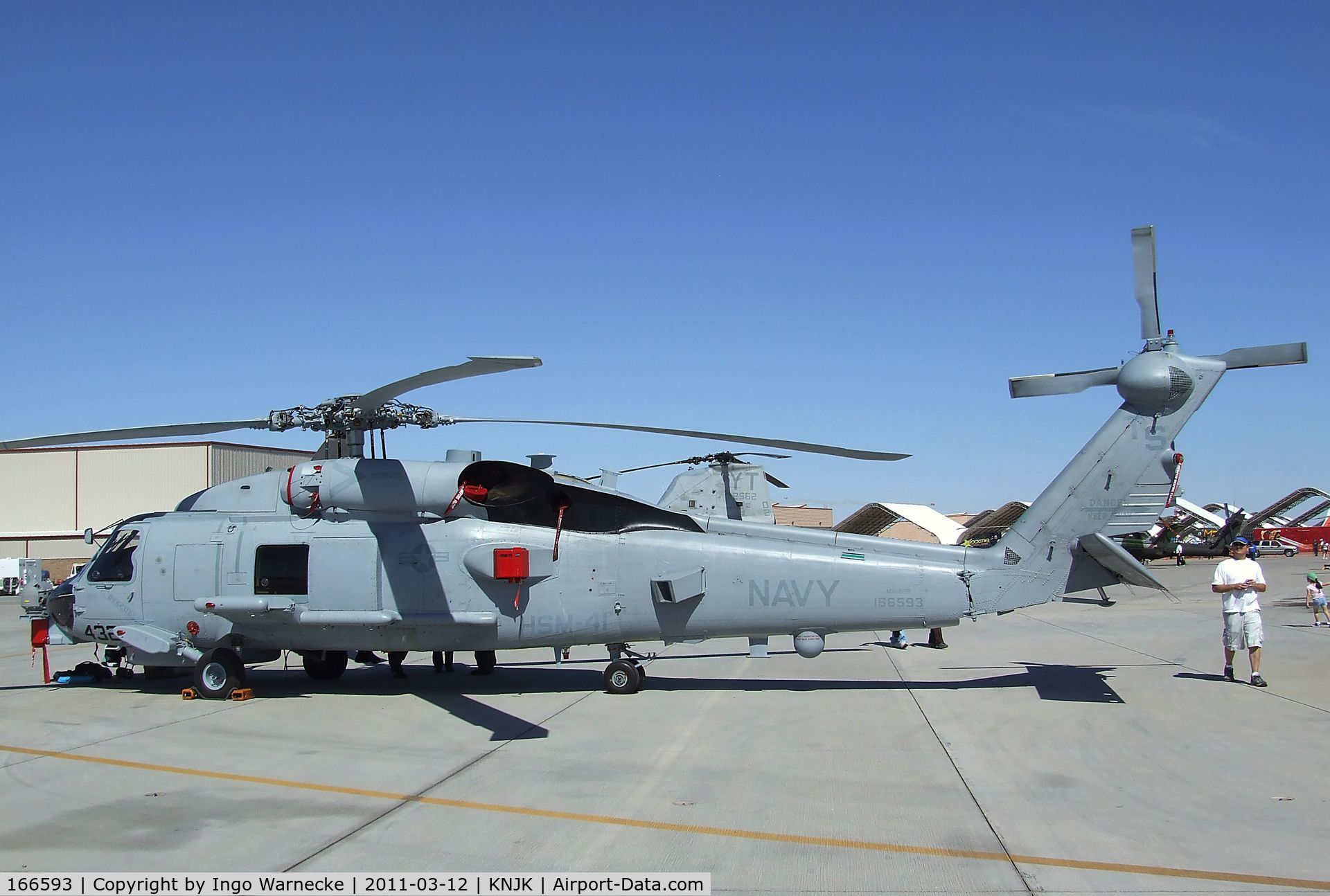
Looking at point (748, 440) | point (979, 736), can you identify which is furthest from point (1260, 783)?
point (748, 440)

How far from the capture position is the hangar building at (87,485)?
45.9 m

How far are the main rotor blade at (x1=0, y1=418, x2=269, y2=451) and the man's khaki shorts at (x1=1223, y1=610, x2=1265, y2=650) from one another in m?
12.7

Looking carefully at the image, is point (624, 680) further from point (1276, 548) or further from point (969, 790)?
point (1276, 548)

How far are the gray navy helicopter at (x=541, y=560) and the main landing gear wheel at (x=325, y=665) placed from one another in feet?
3.43

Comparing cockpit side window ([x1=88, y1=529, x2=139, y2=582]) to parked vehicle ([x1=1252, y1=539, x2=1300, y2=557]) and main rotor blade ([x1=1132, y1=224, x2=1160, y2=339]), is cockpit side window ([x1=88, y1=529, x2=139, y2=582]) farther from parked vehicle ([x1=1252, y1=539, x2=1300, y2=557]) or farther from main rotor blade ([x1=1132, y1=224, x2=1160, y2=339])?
parked vehicle ([x1=1252, y1=539, x2=1300, y2=557])

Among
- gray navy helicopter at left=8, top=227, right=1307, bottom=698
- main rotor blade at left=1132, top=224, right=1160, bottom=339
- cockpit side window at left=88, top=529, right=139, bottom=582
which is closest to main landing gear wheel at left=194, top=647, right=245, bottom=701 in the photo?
gray navy helicopter at left=8, top=227, right=1307, bottom=698

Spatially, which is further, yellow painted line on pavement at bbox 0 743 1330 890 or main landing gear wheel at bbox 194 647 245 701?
main landing gear wheel at bbox 194 647 245 701

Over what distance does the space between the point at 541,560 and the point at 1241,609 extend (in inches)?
358

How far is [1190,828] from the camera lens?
6.20m

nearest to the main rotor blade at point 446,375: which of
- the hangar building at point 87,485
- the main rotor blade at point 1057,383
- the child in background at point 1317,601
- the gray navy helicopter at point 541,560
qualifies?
the gray navy helicopter at point 541,560

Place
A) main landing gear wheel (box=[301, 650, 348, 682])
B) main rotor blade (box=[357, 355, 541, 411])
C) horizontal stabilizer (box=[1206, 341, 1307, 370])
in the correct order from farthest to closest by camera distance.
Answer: main landing gear wheel (box=[301, 650, 348, 682]) < horizontal stabilizer (box=[1206, 341, 1307, 370]) < main rotor blade (box=[357, 355, 541, 411])

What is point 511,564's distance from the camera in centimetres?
1158

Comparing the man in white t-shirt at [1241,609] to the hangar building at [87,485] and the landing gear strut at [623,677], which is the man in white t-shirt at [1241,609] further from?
the hangar building at [87,485]

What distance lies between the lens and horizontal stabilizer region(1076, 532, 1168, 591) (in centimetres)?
1102
